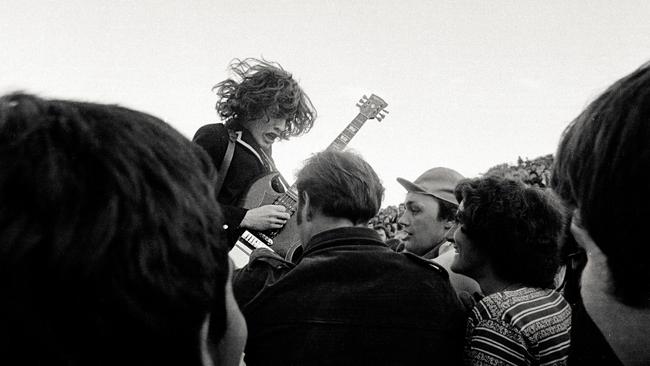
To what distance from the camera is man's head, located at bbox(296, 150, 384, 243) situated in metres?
2.63

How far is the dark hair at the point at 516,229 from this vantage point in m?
2.32

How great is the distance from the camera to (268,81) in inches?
148

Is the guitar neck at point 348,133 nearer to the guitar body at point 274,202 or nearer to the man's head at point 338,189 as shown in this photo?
the guitar body at point 274,202

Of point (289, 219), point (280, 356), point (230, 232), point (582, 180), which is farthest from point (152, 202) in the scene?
point (289, 219)

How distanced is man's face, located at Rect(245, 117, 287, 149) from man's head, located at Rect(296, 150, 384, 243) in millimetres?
917

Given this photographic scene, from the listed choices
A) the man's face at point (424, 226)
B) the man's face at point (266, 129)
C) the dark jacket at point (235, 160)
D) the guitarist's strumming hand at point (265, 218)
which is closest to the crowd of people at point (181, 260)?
the guitarist's strumming hand at point (265, 218)

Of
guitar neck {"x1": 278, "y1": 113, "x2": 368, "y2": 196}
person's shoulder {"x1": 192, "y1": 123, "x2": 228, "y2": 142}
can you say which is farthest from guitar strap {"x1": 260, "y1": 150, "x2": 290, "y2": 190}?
guitar neck {"x1": 278, "y1": 113, "x2": 368, "y2": 196}

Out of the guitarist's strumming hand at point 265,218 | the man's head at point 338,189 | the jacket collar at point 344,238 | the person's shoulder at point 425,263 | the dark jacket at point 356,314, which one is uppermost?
the man's head at point 338,189

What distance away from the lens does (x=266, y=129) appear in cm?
373

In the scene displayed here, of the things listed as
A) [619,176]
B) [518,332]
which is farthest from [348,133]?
[619,176]

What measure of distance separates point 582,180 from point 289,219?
274cm

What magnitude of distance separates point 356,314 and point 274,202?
5.30 feet

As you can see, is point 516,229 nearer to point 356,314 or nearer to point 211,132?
point 356,314

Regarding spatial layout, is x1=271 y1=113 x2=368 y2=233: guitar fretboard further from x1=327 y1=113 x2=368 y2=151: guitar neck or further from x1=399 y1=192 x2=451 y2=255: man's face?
x1=399 y1=192 x2=451 y2=255: man's face
